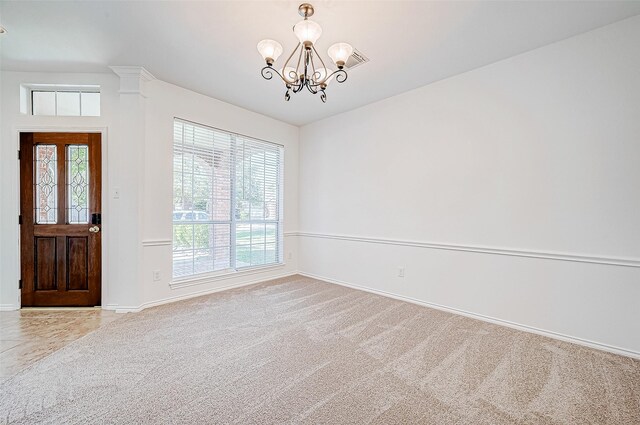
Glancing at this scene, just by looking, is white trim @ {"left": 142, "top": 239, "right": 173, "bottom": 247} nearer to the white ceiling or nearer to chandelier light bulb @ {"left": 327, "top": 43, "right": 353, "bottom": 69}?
the white ceiling

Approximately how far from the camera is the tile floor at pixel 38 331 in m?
2.20

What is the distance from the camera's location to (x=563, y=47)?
2566 mm

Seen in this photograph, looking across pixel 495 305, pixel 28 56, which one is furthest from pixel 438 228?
pixel 28 56

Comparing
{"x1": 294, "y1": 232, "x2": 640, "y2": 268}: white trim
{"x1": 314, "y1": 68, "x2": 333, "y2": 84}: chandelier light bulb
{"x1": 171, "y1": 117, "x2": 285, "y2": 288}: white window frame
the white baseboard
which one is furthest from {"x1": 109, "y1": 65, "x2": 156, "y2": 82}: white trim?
the white baseboard

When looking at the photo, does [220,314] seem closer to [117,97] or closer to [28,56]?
[117,97]

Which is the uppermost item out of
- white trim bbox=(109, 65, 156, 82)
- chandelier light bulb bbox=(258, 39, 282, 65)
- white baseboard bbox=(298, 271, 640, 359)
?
white trim bbox=(109, 65, 156, 82)

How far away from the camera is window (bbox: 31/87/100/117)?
3350 millimetres

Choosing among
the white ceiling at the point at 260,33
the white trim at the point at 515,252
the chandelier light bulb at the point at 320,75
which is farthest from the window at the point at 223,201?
the chandelier light bulb at the point at 320,75

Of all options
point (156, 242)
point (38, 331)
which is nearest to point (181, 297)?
point (156, 242)

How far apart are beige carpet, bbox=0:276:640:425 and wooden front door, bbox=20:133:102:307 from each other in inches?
39.2

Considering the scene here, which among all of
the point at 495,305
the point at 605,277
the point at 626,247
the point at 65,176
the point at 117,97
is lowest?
the point at 495,305

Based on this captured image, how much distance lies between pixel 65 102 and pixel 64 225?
5.04ft

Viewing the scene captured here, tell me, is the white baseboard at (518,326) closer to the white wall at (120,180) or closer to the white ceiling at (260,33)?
the white ceiling at (260,33)

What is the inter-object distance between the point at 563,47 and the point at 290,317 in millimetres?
3859
